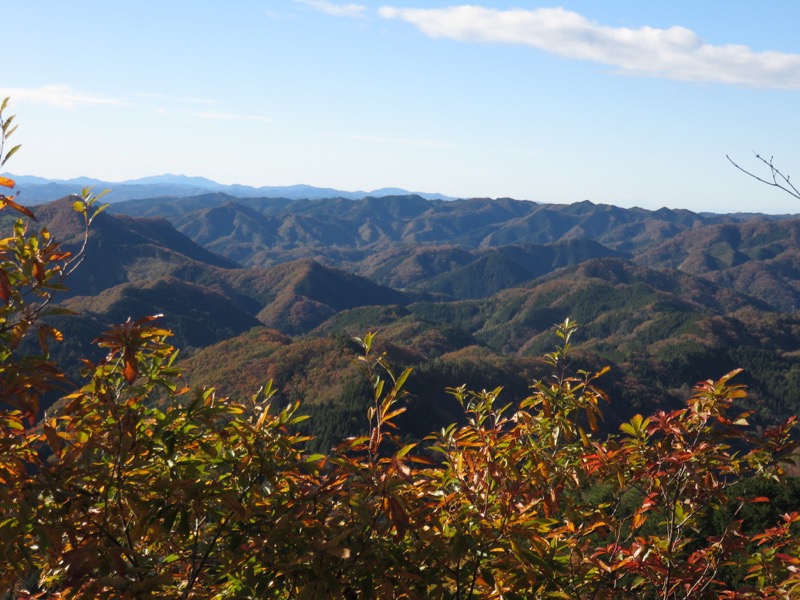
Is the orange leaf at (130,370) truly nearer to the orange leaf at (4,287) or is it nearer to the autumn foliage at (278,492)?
the autumn foliage at (278,492)

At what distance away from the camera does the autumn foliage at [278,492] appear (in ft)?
12.2

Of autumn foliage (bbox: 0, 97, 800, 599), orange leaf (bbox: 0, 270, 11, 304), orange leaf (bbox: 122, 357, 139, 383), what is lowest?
autumn foliage (bbox: 0, 97, 800, 599)

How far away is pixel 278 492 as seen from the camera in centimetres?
454

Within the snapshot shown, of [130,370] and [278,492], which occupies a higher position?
[130,370]

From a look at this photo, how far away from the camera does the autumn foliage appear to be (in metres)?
3.71

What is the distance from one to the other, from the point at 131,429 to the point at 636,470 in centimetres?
383

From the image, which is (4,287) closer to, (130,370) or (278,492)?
(130,370)

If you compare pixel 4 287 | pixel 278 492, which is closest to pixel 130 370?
pixel 4 287

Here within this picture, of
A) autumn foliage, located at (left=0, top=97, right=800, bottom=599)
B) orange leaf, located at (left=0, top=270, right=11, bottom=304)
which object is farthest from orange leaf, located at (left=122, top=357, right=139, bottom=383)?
orange leaf, located at (left=0, top=270, right=11, bottom=304)

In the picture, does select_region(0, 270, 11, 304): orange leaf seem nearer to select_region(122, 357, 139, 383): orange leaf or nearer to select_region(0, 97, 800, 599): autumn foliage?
select_region(0, 97, 800, 599): autumn foliage

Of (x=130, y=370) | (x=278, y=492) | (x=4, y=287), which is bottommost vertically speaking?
(x=278, y=492)

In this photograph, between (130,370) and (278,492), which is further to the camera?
(278,492)

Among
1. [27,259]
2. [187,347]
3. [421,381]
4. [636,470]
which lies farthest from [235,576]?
[187,347]

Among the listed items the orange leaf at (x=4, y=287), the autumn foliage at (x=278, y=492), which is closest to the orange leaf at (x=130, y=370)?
the autumn foliage at (x=278, y=492)
